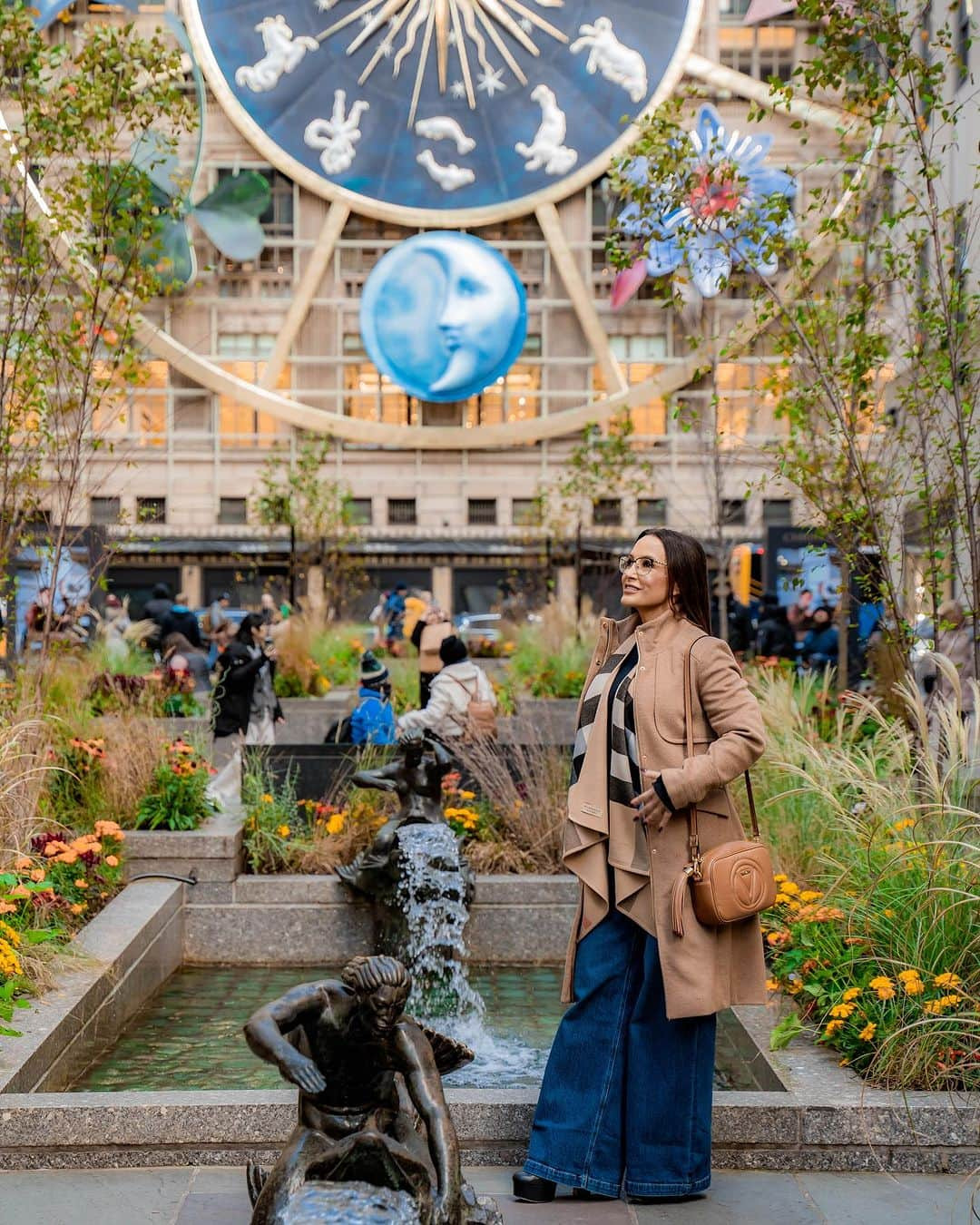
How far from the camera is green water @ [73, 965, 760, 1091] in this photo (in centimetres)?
622

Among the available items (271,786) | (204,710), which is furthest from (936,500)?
(204,710)

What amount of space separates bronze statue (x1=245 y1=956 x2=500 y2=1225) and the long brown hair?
4.88 feet

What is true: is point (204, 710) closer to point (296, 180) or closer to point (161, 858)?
point (161, 858)

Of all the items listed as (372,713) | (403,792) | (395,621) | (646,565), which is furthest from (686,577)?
(395,621)

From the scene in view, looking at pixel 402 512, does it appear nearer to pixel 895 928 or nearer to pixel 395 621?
pixel 395 621

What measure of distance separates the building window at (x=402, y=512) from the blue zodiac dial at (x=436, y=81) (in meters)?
9.73

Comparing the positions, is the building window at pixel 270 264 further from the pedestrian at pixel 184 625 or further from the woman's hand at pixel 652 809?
the woman's hand at pixel 652 809

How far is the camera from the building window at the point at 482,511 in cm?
5081

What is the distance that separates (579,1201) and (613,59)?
48531 mm

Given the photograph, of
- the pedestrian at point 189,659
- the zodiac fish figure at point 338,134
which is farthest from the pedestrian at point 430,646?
the zodiac fish figure at point 338,134

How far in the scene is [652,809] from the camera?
170 inches

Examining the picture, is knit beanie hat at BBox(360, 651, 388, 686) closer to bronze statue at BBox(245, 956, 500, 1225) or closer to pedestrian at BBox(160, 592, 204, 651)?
pedestrian at BBox(160, 592, 204, 651)

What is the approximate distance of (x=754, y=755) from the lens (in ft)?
14.4

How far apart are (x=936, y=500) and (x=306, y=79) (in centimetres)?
4482
